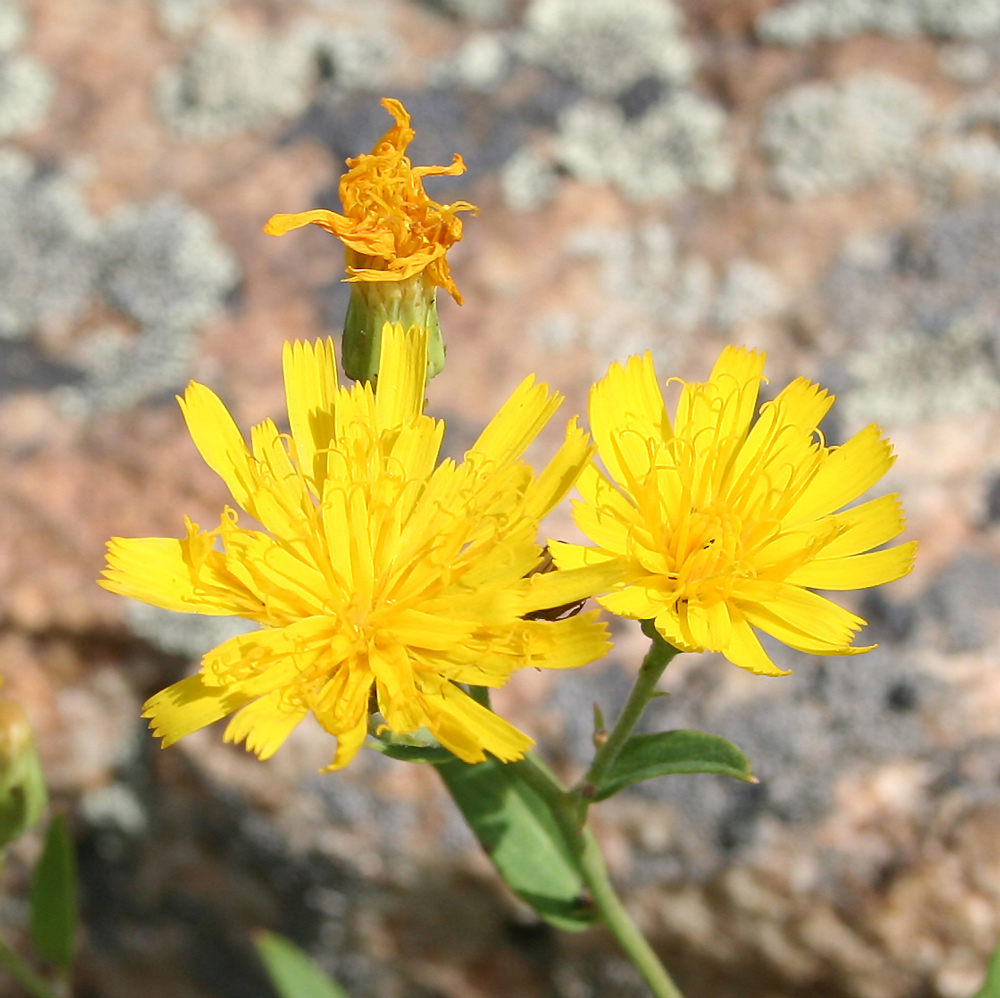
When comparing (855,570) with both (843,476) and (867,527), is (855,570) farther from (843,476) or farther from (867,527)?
(843,476)

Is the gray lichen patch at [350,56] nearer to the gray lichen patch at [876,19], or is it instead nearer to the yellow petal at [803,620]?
the gray lichen patch at [876,19]

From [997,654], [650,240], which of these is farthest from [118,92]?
[997,654]

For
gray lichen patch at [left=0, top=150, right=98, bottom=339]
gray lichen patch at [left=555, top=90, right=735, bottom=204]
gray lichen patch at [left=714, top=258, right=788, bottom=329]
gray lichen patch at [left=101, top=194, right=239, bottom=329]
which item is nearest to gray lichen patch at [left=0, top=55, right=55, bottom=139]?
gray lichen patch at [left=0, top=150, right=98, bottom=339]

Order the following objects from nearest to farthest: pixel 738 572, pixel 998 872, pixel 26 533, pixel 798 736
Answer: pixel 738 572
pixel 998 872
pixel 798 736
pixel 26 533

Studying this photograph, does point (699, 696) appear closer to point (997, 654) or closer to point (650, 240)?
Answer: point (997, 654)

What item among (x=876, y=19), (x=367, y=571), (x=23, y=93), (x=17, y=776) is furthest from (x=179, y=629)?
(x=876, y=19)
